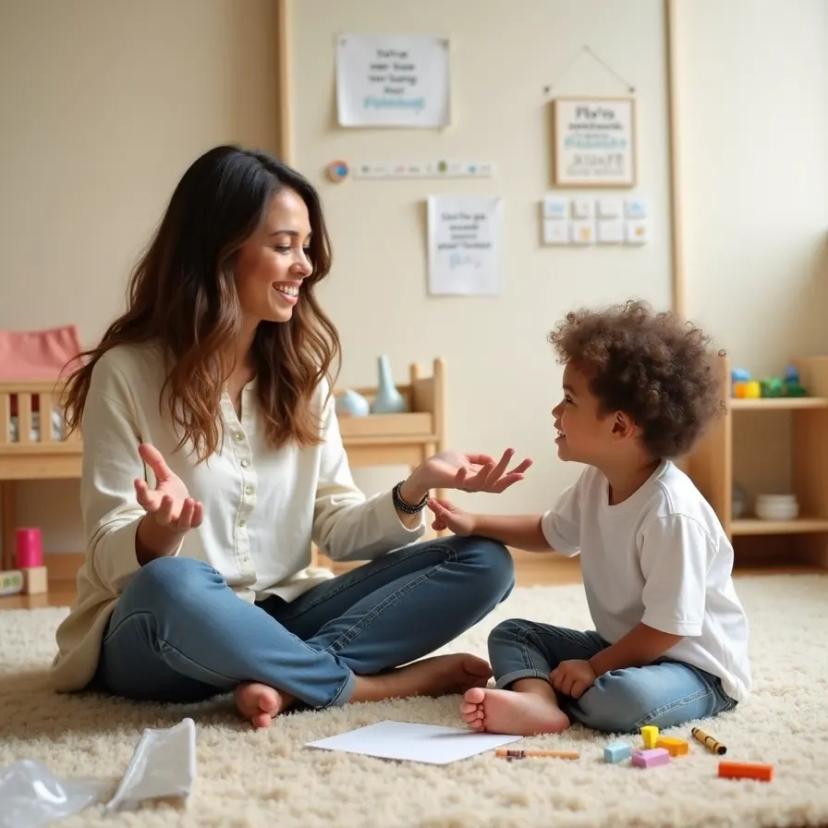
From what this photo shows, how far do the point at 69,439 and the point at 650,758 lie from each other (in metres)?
1.82

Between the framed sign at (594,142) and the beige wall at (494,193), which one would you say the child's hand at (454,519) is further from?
the framed sign at (594,142)

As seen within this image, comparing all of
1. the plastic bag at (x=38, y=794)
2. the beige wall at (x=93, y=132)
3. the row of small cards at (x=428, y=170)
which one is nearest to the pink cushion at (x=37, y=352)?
the beige wall at (x=93, y=132)

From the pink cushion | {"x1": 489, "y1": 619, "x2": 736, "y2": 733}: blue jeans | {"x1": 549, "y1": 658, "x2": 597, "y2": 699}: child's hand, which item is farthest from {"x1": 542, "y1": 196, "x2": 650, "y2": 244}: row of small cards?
{"x1": 549, "y1": 658, "x2": 597, "y2": 699}: child's hand

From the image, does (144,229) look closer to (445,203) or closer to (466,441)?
(445,203)

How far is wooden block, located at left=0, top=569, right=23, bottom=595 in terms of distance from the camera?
8.85 ft

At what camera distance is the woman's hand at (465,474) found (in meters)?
1.54

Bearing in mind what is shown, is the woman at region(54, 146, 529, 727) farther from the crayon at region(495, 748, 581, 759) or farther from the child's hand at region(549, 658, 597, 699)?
the crayon at region(495, 748, 581, 759)

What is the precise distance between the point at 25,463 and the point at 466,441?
1.12 m

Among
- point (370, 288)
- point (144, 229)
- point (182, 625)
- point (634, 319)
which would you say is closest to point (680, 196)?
point (370, 288)

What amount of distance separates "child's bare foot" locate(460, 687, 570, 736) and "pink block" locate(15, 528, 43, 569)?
173cm

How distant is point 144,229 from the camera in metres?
2.98

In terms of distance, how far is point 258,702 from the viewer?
1.37 m

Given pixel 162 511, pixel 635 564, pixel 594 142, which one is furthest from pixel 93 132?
pixel 635 564

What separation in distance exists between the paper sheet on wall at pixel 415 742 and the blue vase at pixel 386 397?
4.88ft
